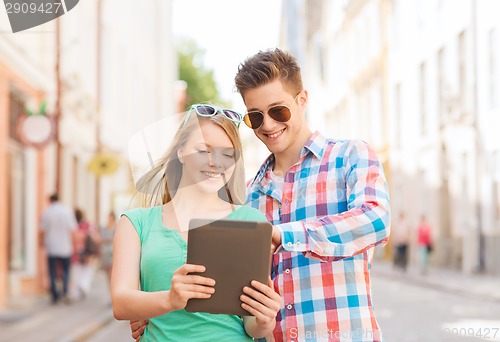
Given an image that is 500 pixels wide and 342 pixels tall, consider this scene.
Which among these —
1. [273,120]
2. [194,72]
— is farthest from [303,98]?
[194,72]

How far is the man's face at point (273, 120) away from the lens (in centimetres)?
321

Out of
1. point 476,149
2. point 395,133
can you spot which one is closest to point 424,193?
point 395,133

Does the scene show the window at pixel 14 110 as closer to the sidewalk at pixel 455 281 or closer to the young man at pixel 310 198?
the sidewalk at pixel 455 281

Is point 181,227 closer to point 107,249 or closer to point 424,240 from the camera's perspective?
point 107,249

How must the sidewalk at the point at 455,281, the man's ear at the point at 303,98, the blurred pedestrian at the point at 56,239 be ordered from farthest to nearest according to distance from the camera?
the sidewalk at the point at 455,281, the blurred pedestrian at the point at 56,239, the man's ear at the point at 303,98

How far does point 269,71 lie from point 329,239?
62cm

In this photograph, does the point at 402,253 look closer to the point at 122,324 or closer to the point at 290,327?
the point at 122,324

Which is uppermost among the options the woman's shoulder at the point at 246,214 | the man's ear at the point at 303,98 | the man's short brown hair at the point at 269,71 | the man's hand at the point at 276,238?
the man's short brown hair at the point at 269,71

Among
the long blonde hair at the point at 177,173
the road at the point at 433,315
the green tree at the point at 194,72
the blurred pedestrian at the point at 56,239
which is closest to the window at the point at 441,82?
the road at the point at 433,315

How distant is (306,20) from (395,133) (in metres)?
24.0

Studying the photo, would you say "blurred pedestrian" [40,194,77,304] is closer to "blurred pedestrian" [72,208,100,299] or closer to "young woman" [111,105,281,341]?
"blurred pedestrian" [72,208,100,299]

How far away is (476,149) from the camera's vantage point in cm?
2238

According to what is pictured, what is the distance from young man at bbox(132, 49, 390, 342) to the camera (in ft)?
10.2

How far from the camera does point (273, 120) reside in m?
3.22
